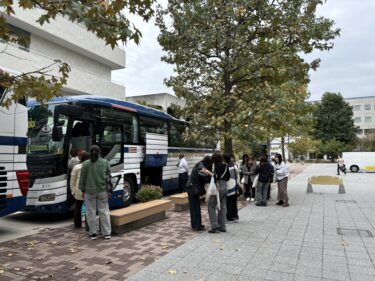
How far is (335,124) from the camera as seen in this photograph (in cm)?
5900

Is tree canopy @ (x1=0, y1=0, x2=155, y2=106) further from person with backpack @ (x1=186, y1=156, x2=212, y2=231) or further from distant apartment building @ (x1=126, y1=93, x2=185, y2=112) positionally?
distant apartment building @ (x1=126, y1=93, x2=185, y2=112)

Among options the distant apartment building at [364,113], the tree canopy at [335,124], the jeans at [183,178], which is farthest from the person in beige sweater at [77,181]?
the distant apartment building at [364,113]

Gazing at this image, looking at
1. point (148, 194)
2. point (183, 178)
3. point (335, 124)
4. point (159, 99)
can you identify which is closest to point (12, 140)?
point (148, 194)

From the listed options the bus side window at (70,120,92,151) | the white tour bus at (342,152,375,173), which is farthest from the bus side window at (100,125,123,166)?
the white tour bus at (342,152,375,173)

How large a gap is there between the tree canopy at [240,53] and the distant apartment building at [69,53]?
10125 millimetres

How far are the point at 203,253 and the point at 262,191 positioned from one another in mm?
5866

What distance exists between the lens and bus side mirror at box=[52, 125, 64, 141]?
8.38m

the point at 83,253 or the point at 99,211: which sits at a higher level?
the point at 99,211

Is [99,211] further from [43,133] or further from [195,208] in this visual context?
[43,133]

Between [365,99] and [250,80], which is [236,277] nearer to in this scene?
[250,80]

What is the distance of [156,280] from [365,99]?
3893 inches

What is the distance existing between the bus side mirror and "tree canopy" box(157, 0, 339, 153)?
5.18 m

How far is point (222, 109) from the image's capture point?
12.2 metres

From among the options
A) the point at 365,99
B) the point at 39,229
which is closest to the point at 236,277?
the point at 39,229
